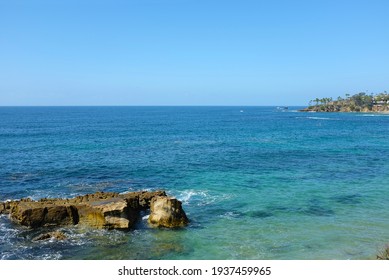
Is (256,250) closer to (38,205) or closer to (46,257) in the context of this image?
(46,257)

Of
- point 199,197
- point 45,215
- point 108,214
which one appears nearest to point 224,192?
point 199,197

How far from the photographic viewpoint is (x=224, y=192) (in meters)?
36.2

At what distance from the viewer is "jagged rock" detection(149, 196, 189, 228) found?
2670 cm

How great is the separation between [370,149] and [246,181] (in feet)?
116

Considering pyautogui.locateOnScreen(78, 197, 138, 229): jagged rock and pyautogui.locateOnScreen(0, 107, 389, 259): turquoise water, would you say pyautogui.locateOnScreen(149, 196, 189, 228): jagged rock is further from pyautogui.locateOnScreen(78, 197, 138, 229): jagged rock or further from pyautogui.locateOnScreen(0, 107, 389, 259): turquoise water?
pyautogui.locateOnScreen(78, 197, 138, 229): jagged rock

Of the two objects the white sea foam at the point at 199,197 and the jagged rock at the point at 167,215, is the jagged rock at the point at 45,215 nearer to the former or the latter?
the jagged rock at the point at 167,215

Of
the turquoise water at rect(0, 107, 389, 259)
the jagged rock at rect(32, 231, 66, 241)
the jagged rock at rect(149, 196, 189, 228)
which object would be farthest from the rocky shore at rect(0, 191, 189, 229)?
the jagged rock at rect(32, 231, 66, 241)

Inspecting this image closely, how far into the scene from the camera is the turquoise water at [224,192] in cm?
2288

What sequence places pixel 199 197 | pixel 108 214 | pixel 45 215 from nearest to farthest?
pixel 108 214
pixel 45 215
pixel 199 197

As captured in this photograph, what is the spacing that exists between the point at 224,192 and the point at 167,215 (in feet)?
35.3

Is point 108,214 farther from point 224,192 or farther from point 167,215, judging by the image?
point 224,192

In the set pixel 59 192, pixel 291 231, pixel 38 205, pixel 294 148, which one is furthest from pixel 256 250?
pixel 294 148

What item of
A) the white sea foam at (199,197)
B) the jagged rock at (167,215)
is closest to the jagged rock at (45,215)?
the jagged rock at (167,215)

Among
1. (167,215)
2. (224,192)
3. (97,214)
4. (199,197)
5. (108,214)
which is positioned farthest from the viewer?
(224,192)
